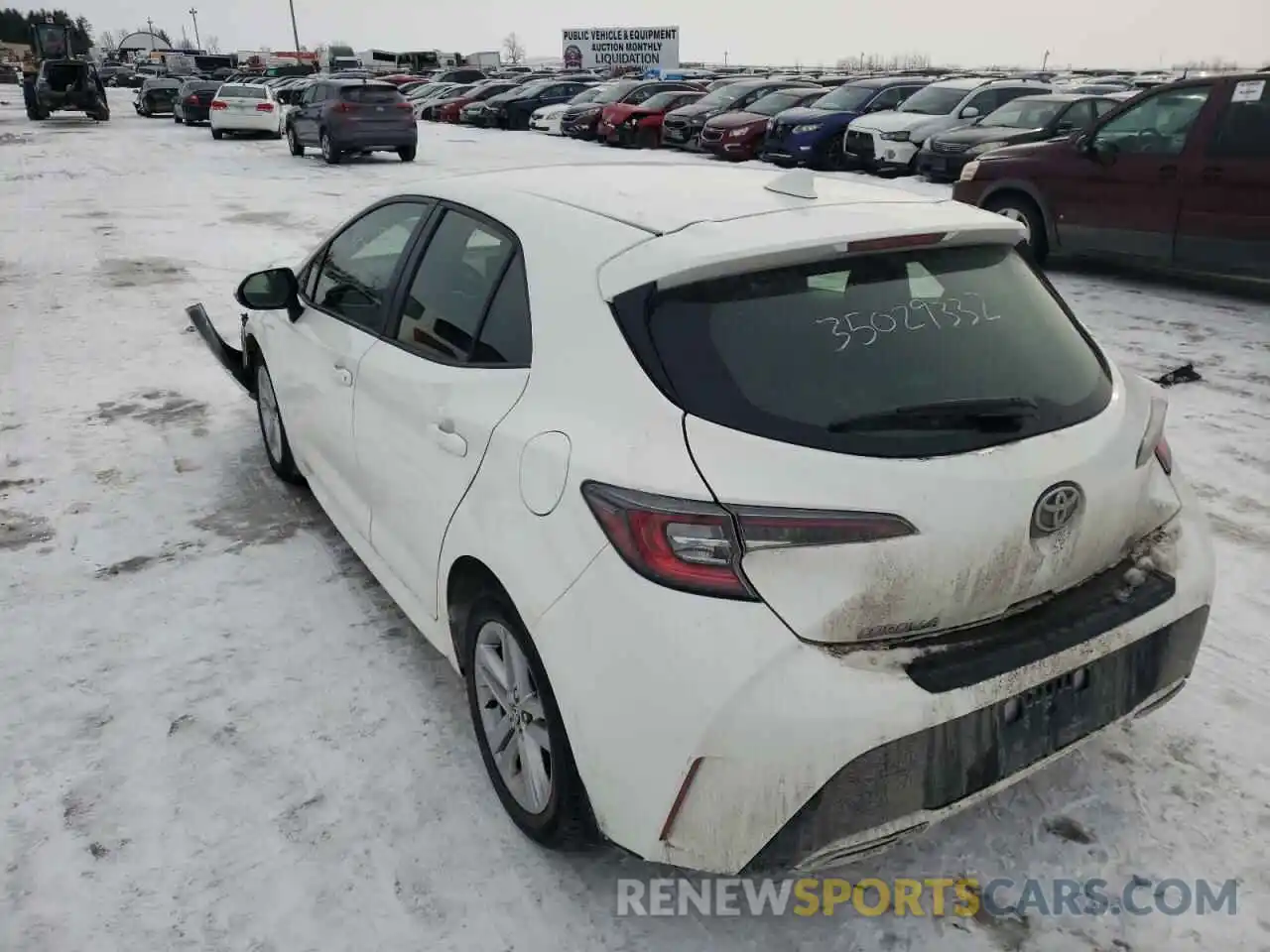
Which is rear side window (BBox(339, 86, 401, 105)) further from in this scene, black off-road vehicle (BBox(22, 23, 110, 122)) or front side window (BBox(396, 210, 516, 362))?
black off-road vehicle (BBox(22, 23, 110, 122))

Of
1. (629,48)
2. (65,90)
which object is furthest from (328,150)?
(629,48)

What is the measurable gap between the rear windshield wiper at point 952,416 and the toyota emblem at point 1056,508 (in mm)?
166

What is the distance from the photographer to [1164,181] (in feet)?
26.1

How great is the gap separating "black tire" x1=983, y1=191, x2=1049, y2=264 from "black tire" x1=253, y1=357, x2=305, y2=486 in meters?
6.98

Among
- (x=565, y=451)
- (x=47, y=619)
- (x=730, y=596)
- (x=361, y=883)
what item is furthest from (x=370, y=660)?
(x=730, y=596)

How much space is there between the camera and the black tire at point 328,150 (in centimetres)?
1986

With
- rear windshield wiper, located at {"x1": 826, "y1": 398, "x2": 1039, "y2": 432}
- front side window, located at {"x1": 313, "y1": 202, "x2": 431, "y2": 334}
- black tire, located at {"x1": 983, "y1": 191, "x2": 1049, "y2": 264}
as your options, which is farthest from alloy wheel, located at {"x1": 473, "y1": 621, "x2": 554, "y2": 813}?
black tire, located at {"x1": 983, "y1": 191, "x2": 1049, "y2": 264}

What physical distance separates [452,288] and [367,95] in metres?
19.1

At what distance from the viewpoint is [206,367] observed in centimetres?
670

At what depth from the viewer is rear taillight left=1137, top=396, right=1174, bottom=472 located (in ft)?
7.84

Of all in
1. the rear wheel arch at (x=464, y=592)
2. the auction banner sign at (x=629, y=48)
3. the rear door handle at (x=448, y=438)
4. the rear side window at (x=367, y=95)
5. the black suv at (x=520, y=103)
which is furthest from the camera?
the auction banner sign at (x=629, y=48)

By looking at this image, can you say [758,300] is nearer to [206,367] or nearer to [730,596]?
[730,596]

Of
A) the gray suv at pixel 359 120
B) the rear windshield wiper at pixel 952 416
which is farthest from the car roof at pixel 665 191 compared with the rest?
the gray suv at pixel 359 120

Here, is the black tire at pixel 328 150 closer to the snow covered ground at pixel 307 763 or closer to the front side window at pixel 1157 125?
the front side window at pixel 1157 125
